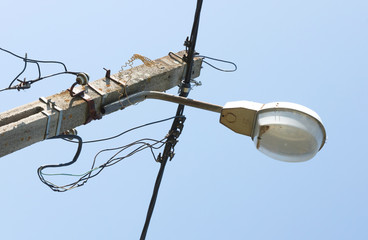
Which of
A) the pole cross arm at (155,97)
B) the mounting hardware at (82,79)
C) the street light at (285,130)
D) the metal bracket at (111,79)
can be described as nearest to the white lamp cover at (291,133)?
the street light at (285,130)

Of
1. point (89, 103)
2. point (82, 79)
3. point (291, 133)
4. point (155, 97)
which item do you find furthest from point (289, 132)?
point (82, 79)

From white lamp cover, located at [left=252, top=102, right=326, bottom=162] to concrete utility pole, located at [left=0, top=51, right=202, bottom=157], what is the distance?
1.64 metres

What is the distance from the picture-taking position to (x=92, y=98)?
6.26 meters

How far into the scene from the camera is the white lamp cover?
5652 millimetres

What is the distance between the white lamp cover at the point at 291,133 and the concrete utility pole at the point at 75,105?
1.64 metres

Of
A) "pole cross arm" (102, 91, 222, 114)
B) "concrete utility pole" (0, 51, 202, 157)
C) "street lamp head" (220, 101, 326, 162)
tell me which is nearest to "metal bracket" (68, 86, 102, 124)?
Answer: "concrete utility pole" (0, 51, 202, 157)

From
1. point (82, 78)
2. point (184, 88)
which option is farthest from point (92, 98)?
point (184, 88)

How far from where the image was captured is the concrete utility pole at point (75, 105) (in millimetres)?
5617

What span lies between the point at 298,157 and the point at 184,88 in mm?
1985

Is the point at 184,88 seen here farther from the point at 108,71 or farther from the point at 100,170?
the point at 100,170

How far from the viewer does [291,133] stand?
566cm

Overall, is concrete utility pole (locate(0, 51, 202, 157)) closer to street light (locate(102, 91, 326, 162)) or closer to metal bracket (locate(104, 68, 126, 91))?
metal bracket (locate(104, 68, 126, 91))

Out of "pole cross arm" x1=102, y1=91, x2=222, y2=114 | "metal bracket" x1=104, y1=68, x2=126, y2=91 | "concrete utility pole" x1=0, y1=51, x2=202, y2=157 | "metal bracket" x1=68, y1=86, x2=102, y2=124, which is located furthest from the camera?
"metal bracket" x1=104, y1=68, x2=126, y2=91

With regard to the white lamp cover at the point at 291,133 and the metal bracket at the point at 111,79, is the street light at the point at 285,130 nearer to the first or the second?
the white lamp cover at the point at 291,133
